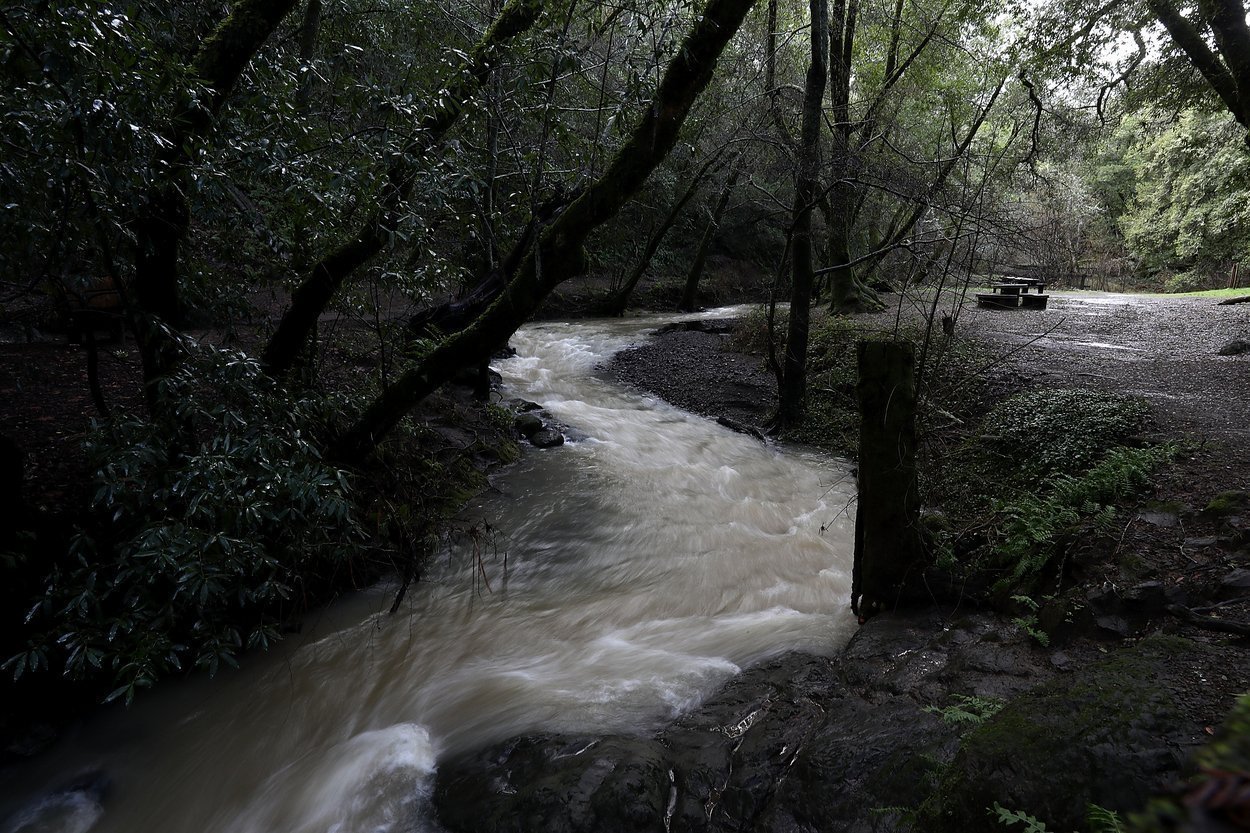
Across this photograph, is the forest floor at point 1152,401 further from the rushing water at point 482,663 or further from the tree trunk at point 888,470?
the rushing water at point 482,663

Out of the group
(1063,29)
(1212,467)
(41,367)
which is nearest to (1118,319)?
(1063,29)

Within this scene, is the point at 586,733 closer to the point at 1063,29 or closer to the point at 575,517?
the point at 575,517

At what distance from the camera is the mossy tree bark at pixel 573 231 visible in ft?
14.7

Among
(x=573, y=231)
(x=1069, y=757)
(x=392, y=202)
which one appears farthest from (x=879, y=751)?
(x=392, y=202)

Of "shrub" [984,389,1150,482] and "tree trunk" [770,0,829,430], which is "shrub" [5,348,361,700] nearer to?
"shrub" [984,389,1150,482]

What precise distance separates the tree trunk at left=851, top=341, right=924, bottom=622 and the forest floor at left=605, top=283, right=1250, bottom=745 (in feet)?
3.68

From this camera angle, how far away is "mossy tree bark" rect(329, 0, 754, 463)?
4469 mm

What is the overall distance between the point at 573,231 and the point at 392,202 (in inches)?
57.5

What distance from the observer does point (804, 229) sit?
30.3ft

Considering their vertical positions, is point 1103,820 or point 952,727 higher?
point 1103,820

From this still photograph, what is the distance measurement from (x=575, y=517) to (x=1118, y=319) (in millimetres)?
16345

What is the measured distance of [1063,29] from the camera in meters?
10.8

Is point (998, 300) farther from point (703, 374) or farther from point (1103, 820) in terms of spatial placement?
point (1103, 820)

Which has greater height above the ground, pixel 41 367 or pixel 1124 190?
pixel 1124 190
